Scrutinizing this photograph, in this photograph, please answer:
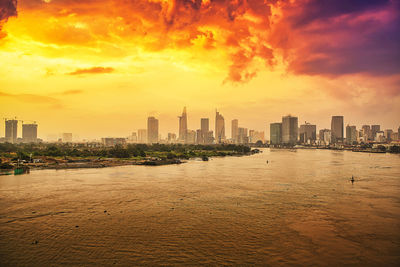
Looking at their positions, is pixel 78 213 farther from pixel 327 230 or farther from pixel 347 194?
pixel 347 194

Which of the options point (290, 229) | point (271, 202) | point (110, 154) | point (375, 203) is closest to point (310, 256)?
point (290, 229)

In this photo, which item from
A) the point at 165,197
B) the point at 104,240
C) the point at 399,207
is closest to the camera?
the point at 104,240

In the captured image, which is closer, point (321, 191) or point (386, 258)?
point (386, 258)

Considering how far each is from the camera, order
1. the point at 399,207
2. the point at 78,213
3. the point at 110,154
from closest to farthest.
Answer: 1. the point at 78,213
2. the point at 399,207
3. the point at 110,154

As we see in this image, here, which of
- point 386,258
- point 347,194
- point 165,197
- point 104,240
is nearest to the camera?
point 386,258

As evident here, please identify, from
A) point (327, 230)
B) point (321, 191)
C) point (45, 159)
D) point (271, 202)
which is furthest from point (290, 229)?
point (45, 159)

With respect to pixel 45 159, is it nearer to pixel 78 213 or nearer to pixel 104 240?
pixel 78 213
